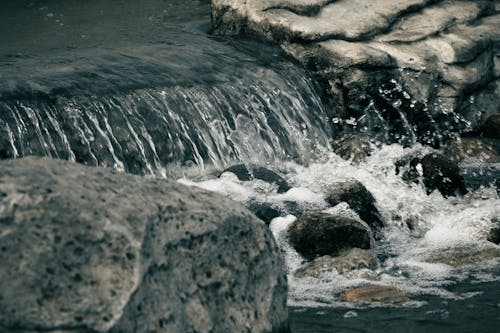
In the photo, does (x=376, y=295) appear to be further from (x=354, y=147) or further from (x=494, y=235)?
(x=354, y=147)

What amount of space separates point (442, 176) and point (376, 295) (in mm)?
3439

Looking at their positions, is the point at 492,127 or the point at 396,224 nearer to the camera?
the point at 396,224

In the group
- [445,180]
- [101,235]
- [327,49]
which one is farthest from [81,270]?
[327,49]

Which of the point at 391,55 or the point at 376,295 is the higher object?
the point at 391,55

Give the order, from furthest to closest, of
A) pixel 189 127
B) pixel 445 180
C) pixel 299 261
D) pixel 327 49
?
1. pixel 327 49
2. pixel 189 127
3. pixel 445 180
4. pixel 299 261

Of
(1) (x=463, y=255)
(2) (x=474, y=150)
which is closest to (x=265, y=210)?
(1) (x=463, y=255)

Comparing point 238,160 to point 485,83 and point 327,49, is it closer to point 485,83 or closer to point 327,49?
point 327,49

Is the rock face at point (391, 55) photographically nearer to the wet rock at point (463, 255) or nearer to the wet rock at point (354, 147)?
the wet rock at point (354, 147)

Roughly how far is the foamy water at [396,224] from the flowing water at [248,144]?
0.02 meters

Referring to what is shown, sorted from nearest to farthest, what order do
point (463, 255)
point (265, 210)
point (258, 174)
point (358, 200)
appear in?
1. point (463, 255)
2. point (265, 210)
3. point (358, 200)
4. point (258, 174)

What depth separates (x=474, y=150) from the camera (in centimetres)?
1210

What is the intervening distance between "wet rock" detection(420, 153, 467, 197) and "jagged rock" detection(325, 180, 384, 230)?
0.99 metres

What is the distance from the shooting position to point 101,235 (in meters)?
4.08

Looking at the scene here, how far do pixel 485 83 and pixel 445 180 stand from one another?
388 cm
